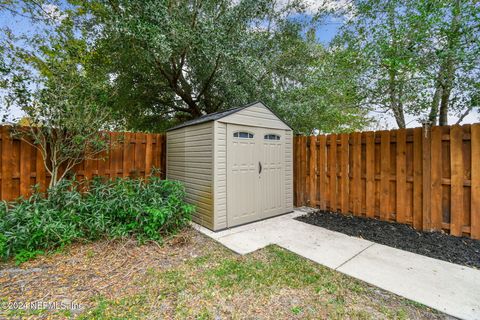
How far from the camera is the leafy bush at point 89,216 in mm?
2861

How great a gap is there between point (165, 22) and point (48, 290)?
4708 mm

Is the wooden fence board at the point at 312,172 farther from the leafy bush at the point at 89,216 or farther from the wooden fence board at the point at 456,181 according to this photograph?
the leafy bush at the point at 89,216

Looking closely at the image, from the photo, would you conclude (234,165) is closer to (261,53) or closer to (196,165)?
(196,165)

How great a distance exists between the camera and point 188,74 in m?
7.07

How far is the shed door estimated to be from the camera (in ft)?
13.2

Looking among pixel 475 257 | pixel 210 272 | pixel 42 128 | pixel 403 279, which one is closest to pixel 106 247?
pixel 210 272

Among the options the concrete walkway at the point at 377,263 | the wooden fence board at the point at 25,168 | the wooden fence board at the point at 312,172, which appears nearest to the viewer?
the concrete walkway at the point at 377,263

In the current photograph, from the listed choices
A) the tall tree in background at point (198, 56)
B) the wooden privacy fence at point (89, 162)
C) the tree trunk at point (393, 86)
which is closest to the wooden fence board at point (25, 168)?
the wooden privacy fence at point (89, 162)

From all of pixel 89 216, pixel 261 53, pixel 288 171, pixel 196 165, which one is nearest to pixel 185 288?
pixel 89 216

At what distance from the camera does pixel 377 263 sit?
2766mm

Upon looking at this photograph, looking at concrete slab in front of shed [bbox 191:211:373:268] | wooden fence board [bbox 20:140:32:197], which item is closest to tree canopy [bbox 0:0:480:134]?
wooden fence board [bbox 20:140:32:197]

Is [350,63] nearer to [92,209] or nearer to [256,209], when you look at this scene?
[256,209]

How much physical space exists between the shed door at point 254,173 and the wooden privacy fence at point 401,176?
1019 mm

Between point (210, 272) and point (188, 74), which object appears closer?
point (210, 272)
